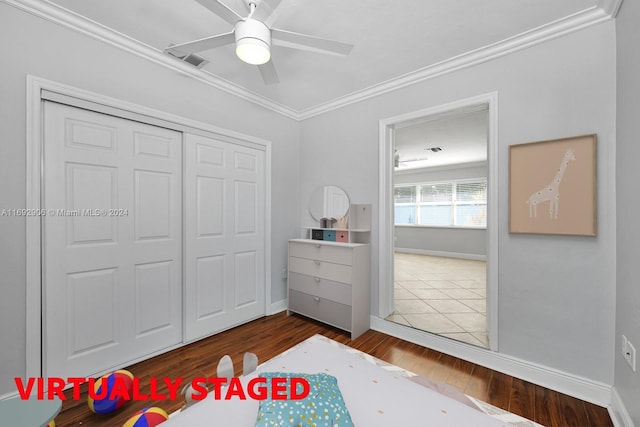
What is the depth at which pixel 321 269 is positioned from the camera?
2.88m

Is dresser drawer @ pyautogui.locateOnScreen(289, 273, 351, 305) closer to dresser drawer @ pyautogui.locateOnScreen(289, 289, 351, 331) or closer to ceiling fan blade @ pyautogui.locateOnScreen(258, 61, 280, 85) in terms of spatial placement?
dresser drawer @ pyautogui.locateOnScreen(289, 289, 351, 331)

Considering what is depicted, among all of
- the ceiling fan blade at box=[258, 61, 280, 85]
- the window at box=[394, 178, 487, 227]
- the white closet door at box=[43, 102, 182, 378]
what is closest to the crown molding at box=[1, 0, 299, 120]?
the white closet door at box=[43, 102, 182, 378]

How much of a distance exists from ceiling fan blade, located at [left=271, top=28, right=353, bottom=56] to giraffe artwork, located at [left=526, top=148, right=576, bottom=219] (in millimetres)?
1646

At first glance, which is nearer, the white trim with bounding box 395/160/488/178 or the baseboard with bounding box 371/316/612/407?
the baseboard with bounding box 371/316/612/407

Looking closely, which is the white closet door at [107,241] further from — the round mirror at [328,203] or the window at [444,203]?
the window at [444,203]

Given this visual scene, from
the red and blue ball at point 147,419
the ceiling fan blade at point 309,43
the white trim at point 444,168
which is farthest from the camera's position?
the white trim at point 444,168

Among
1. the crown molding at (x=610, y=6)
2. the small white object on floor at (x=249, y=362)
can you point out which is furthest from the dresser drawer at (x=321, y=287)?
the crown molding at (x=610, y=6)

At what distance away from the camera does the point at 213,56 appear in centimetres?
226

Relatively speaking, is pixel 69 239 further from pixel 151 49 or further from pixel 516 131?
pixel 516 131

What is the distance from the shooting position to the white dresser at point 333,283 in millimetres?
2650

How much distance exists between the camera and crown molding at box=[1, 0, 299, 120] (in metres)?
1.70

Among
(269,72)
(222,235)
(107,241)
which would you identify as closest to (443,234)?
(222,235)

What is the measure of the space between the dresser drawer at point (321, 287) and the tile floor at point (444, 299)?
24.0 inches

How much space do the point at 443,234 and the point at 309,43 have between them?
6904 mm
